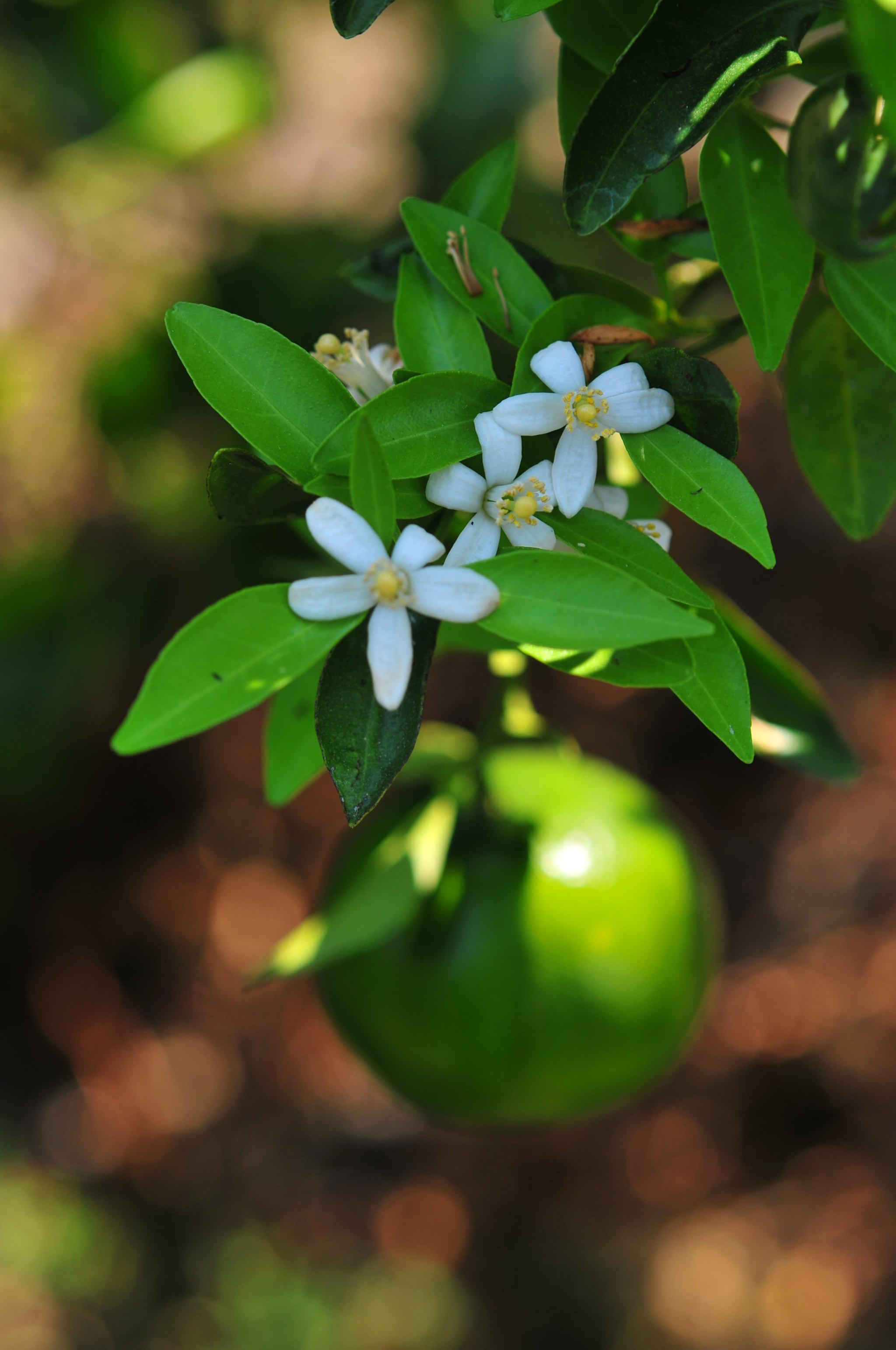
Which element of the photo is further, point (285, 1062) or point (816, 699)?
point (285, 1062)

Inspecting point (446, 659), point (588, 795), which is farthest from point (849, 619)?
point (588, 795)

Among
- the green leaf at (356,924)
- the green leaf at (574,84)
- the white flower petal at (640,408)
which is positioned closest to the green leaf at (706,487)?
the white flower petal at (640,408)

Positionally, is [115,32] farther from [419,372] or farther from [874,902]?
[874,902]

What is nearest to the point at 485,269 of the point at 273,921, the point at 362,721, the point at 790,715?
the point at 362,721

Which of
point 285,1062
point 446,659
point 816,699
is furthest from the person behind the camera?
point 285,1062

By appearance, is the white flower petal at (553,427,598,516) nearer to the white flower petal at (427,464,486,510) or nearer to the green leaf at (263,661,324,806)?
the white flower petal at (427,464,486,510)

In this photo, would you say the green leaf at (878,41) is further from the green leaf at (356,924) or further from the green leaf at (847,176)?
the green leaf at (356,924)
